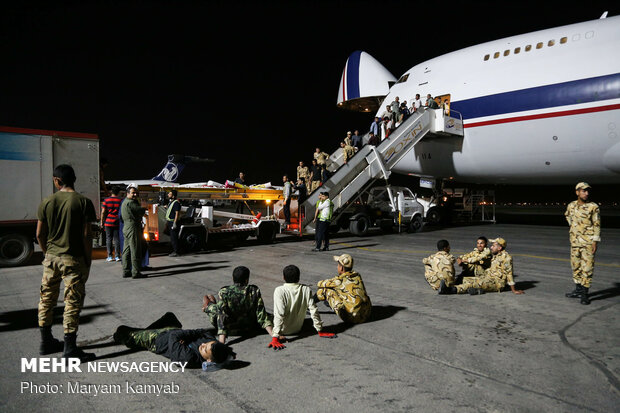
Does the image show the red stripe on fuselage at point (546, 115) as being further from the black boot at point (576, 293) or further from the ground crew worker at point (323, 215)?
the black boot at point (576, 293)

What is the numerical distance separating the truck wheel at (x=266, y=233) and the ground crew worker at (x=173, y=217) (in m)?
3.27

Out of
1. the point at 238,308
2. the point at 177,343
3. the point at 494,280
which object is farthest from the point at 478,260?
the point at 177,343

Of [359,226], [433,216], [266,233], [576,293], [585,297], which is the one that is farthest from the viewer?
[433,216]

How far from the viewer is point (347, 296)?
5.24m

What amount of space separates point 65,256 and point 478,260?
6.25 metres

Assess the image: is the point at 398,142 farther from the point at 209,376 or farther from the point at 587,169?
the point at 209,376

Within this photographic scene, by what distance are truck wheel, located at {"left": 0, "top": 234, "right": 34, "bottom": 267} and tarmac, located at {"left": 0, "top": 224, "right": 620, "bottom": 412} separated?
2080 millimetres

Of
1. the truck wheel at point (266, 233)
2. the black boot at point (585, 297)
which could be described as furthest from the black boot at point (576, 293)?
the truck wheel at point (266, 233)

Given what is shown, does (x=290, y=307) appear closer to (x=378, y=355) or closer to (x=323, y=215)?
(x=378, y=355)

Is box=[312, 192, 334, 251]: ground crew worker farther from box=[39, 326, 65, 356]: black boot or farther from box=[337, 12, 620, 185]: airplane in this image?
box=[337, 12, 620, 185]: airplane

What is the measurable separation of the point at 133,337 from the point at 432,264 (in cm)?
487

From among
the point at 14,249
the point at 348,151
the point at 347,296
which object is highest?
the point at 348,151

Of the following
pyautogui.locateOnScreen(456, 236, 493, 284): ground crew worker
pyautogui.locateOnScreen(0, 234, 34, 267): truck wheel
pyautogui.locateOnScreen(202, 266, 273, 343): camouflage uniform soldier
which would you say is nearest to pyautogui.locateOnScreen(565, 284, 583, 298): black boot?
pyautogui.locateOnScreen(456, 236, 493, 284): ground crew worker

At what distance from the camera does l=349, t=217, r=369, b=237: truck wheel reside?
1599cm
